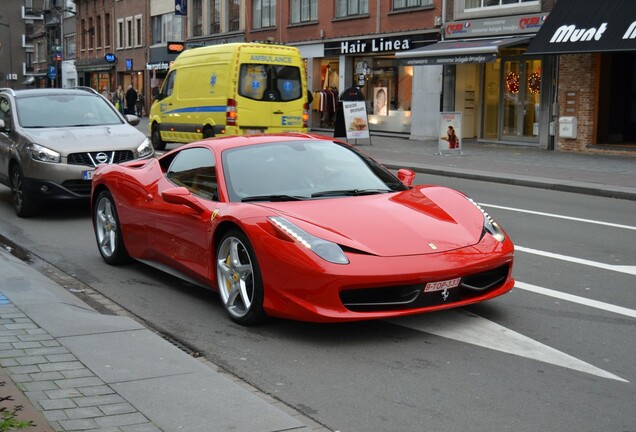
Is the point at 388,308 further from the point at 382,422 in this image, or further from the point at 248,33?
the point at 248,33

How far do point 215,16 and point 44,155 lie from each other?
34.3 metres

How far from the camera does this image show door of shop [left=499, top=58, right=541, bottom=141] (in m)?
25.6

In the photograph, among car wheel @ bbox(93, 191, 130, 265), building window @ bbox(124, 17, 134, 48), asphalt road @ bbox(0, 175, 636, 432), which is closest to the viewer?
asphalt road @ bbox(0, 175, 636, 432)

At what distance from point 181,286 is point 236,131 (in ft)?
46.3

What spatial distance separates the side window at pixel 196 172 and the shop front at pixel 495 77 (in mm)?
17661

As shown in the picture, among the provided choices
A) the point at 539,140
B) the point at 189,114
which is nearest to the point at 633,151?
the point at 539,140

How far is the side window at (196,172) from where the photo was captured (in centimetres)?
705

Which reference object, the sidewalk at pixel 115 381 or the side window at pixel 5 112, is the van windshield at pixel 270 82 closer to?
the side window at pixel 5 112

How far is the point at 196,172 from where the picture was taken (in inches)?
293

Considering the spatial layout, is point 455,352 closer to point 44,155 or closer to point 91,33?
point 44,155

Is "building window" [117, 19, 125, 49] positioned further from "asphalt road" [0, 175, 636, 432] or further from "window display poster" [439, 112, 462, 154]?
"asphalt road" [0, 175, 636, 432]

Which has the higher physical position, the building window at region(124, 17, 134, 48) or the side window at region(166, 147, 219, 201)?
the building window at region(124, 17, 134, 48)

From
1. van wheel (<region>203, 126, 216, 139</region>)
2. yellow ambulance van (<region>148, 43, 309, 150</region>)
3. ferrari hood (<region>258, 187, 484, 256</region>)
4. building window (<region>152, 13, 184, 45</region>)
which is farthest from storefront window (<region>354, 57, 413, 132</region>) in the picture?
ferrari hood (<region>258, 187, 484, 256</region>)

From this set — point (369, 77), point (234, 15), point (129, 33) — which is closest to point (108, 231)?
point (369, 77)
